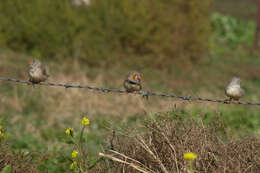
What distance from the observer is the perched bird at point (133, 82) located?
2.96m

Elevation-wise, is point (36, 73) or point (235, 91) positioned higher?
point (36, 73)

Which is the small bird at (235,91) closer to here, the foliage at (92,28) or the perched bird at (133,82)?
the perched bird at (133,82)

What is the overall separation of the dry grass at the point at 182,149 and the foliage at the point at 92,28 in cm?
728

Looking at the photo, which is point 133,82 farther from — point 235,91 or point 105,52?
point 105,52

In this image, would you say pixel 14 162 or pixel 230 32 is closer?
pixel 14 162

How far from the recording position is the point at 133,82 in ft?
9.74

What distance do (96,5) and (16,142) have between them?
5.59 metres

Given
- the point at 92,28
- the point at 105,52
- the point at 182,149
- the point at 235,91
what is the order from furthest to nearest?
the point at 105,52 → the point at 92,28 → the point at 235,91 → the point at 182,149

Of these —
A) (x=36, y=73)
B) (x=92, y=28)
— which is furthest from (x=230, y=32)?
(x=36, y=73)

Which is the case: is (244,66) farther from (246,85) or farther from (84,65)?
(84,65)

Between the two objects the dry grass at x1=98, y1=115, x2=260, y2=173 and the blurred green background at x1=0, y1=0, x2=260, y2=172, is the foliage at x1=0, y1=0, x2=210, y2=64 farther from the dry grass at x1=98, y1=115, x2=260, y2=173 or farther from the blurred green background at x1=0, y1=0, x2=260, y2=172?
the dry grass at x1=98, y1=115, x2=260, y2=173

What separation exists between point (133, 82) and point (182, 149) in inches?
27.1

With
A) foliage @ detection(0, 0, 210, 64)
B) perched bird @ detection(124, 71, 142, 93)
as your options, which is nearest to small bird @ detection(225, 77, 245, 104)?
perched bird @ detection(124, 71, 142, 93)

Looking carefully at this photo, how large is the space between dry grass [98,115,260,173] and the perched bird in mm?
320
